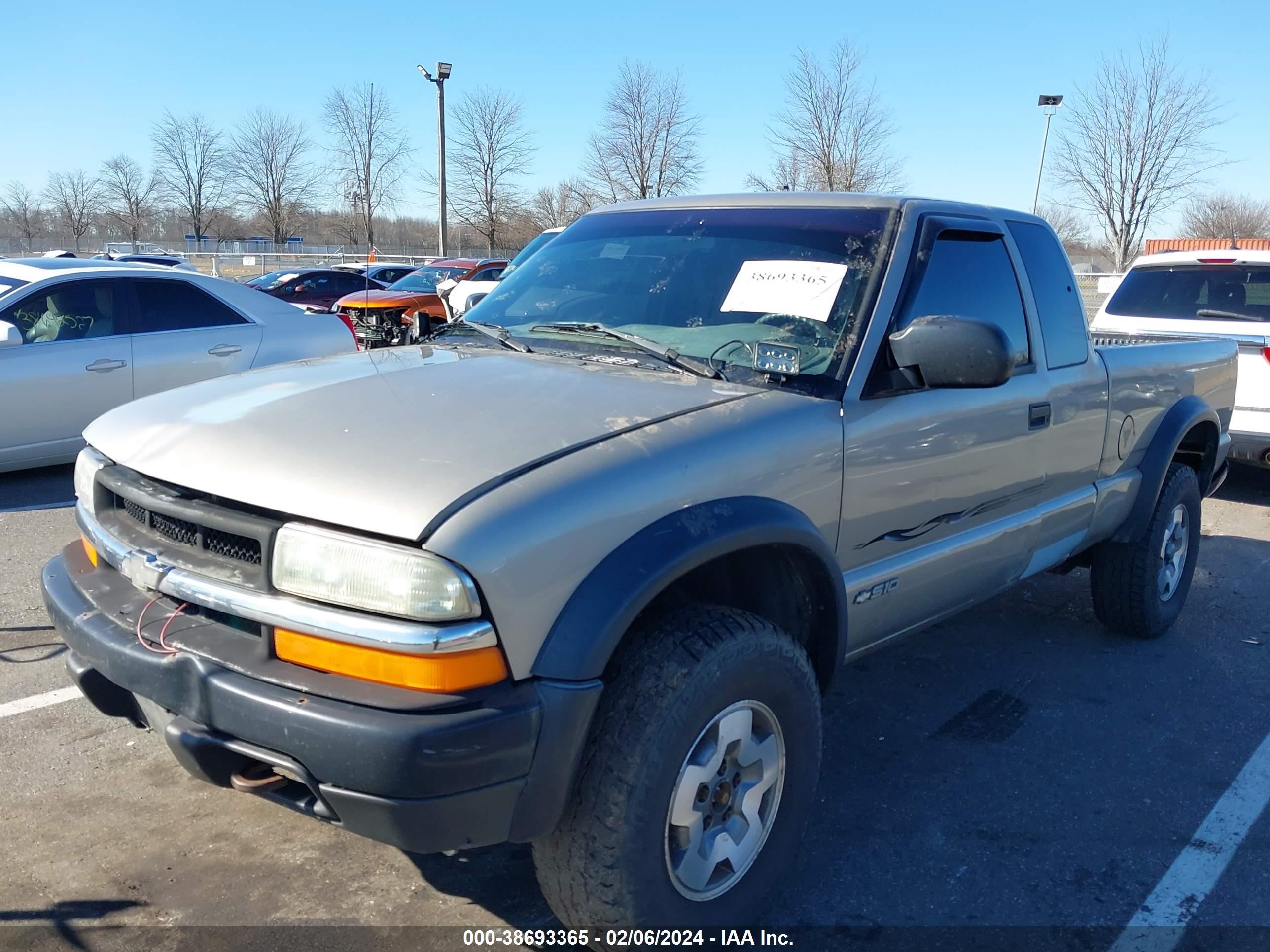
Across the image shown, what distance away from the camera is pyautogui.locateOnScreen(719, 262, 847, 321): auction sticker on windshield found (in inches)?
123

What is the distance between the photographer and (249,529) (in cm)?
222

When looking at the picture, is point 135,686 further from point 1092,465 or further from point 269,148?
point 269,148

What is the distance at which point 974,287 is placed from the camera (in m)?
3.62

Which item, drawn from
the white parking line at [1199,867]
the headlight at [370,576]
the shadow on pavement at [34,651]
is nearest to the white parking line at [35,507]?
the shadow on pavement at [34,651]

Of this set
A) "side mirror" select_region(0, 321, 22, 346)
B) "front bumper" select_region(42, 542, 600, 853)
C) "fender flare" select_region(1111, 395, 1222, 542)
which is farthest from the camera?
"side mirror" select_region(0, 321, 22, 346)

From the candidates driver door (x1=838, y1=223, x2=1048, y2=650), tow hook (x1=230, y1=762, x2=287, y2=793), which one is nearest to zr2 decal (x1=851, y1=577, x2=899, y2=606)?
driver door (x1=838, y1=223, x2=1048, y2=650)

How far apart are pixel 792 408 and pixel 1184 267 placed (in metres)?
6.73

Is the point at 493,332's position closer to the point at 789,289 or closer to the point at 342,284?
the point at 789,289

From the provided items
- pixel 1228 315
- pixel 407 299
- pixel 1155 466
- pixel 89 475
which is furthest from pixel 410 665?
pixel 407 299

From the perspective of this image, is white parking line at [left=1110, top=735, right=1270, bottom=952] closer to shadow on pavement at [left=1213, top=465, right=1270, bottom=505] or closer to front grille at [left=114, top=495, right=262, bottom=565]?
front grille at [left=114, top=495, right=262, bottom=565]

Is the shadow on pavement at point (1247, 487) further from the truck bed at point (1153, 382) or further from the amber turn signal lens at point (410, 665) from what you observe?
the amber turn signal lens at point (410, 665)

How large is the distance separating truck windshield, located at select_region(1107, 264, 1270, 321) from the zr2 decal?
5952 millimetres

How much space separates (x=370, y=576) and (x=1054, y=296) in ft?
10.2

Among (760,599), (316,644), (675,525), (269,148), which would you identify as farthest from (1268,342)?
(269,148)
